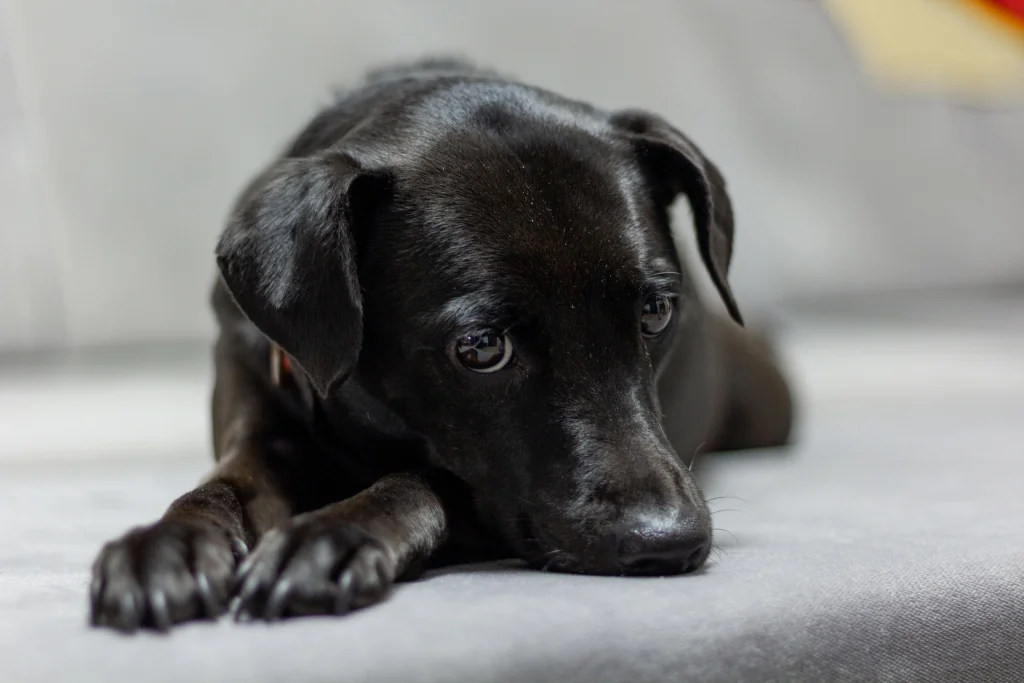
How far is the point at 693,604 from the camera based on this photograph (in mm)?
1125

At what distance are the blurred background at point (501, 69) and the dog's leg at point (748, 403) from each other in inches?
21.4

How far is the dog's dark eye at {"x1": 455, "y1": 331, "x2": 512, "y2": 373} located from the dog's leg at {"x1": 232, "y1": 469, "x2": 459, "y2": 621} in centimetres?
21

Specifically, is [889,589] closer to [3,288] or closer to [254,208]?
[254,208]

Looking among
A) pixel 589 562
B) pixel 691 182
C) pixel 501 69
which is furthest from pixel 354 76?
pixel 589 562

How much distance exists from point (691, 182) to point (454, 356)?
0.56 m

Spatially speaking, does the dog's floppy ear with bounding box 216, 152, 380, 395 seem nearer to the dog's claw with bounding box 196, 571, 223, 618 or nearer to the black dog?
the black dog

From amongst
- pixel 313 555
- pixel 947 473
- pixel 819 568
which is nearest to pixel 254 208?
pixel 313 555

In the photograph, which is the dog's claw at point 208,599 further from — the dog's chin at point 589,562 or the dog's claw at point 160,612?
the dog's chin at point 589,562

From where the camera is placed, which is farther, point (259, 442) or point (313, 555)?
point (259, 442)

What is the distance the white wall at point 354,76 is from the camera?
3.08m

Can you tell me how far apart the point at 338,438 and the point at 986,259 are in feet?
10.2

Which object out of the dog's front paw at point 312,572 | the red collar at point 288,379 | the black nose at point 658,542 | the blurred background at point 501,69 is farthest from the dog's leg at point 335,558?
the blurred background at point 501,69

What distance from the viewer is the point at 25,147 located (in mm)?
3023

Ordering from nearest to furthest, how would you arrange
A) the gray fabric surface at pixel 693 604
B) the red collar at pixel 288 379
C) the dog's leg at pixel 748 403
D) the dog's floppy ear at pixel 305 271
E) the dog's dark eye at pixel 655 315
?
the gray fabric surface at pixel 693 604 → the dog's floppy ear at pixel 305 271 → the dog's dark eye at pixel 655 315 → the red collar at pixel 288 379 → the dog's leg at pixel 748 403
